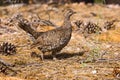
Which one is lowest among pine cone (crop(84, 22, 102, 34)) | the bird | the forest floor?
the forest floor

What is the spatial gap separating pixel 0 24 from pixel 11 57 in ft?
9.50

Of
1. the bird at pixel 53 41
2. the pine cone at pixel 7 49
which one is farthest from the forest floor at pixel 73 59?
the bird at pixel 53 41

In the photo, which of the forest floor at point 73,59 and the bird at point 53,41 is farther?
the bird at point 53,41

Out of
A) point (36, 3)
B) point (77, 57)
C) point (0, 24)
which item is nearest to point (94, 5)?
point (36, 3)

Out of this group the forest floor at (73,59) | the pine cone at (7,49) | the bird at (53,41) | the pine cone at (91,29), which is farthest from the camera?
the pine cone at (91,29)

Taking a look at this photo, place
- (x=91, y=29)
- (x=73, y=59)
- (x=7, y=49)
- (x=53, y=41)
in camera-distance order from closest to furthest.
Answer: (x=53, y=41)
(x=73, y=59)
(x=7, y=49)
(x=91, y=29)

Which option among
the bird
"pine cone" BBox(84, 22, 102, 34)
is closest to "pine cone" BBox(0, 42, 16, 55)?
the bird

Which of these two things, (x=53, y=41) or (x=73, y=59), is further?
(x=73, y=59)

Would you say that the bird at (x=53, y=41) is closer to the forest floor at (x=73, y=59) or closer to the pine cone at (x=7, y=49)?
the forest floor at (x=73, y=59)

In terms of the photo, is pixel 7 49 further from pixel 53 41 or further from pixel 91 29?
pixel 91 29

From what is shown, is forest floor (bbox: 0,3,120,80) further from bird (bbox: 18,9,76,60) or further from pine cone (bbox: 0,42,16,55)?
bird (bbox: 18,9,76,60)

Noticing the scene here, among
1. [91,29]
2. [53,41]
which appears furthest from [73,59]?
[91,29]

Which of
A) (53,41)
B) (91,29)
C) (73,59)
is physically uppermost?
(53,41)

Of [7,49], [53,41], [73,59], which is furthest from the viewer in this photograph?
[7,49]
